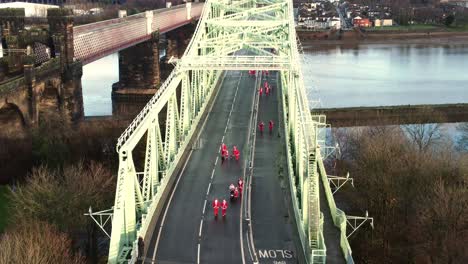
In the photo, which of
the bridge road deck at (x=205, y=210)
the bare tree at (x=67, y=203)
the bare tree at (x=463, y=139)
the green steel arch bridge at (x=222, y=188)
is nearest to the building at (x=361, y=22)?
the bare tree at (x=463, y=139)

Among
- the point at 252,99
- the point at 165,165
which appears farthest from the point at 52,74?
the point at 165,165

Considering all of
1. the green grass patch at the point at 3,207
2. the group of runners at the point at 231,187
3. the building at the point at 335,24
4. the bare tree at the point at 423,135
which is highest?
the building at the point at 335,24

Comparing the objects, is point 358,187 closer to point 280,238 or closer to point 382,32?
point 280,238

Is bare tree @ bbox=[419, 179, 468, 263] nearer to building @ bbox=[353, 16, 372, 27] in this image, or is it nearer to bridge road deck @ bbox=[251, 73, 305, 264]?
bridge road deck @ bbox=[251, 73, 305, 264]

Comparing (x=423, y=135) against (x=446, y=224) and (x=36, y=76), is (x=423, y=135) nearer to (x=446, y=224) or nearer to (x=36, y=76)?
(x=446, y=224)

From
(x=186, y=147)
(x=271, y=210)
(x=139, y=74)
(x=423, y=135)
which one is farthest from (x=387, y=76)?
(x=271, y=210)

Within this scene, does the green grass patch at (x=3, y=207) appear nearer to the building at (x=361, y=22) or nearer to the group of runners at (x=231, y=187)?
the group of runners at (x=231, y=187)
